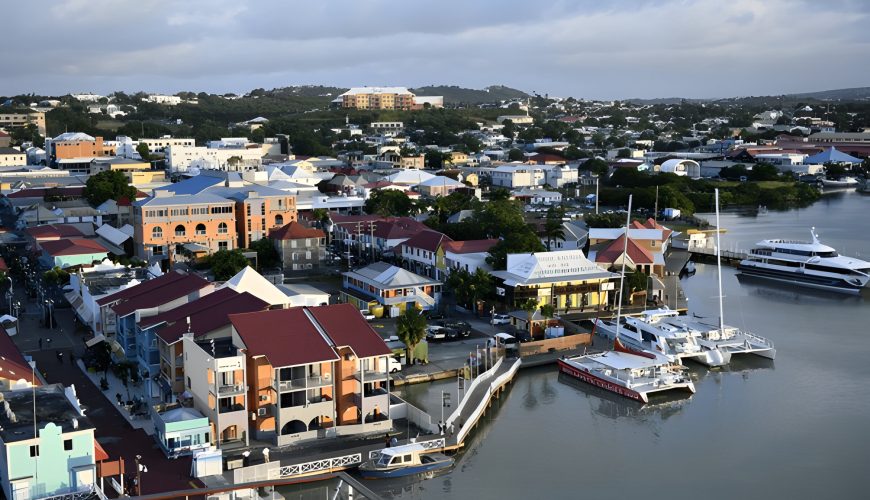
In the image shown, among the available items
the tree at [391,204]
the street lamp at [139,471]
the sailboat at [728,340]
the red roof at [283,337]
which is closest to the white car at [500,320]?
the sailboat at [728,340]

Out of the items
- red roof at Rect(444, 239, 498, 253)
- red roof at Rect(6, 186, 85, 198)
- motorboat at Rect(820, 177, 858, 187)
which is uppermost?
red roof at Rect(6, 186, 85, 198)

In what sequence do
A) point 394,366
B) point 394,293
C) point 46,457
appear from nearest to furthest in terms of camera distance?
point 46,457
point 394,366
point 394,293

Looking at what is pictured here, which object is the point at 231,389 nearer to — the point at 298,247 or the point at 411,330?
the point at 411,330

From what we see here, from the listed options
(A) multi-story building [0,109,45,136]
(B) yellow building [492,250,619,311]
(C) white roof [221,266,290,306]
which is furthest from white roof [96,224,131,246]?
(A) multi-story building [0,109,45,136]

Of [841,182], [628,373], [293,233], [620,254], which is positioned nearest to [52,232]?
[293,233]

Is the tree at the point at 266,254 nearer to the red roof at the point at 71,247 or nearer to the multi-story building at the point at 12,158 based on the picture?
the red roof at the point at 71,247

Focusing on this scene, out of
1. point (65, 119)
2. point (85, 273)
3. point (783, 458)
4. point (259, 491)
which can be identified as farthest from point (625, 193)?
point (65, 119)

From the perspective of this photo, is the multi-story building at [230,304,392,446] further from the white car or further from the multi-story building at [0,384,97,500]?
the white car
